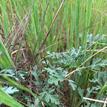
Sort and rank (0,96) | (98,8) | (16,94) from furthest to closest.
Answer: (98,8)
(16,94)
(0,96)

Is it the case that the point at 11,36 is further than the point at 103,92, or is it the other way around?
the point at 11,36

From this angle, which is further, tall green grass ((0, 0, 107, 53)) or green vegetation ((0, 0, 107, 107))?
tall green grass ((0, 0, 107, 53))

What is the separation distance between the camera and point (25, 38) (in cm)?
113

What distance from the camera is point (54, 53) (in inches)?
39.8

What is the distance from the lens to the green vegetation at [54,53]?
0.94 meters

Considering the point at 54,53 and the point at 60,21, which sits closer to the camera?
the point at 54,53

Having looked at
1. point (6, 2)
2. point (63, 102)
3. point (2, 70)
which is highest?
point (6, 2)

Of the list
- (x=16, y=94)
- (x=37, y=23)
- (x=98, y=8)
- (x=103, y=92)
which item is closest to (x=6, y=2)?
(x=37, y=23)

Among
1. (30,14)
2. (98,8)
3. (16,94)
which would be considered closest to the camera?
(16,94)

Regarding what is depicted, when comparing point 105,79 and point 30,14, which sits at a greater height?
point 30,14

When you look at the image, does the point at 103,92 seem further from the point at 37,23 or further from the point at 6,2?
the point at 6,2

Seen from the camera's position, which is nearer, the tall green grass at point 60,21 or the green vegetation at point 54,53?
the green vegetation at point 54,53

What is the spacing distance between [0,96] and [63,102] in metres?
0.36

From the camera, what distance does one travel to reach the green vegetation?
3.09ft
